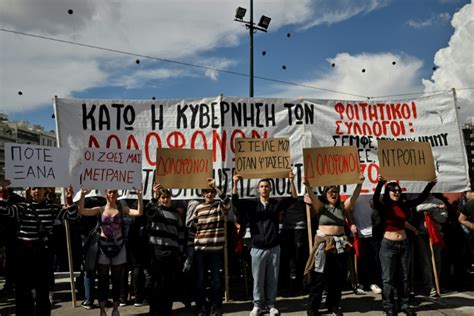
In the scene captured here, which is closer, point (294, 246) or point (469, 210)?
point (469, 210)

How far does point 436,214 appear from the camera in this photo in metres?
7.20

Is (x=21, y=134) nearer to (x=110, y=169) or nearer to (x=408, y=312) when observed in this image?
(x=110, y=169)


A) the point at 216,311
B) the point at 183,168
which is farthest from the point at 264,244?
the point at 183,168

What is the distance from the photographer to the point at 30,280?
5.02 meters

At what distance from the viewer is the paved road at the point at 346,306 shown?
6.12m

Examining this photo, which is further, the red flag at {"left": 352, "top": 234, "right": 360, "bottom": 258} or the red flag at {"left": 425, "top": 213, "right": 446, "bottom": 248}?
the red flag at {"left": 352, "top": 234, "right": 360, "bottom": 258}

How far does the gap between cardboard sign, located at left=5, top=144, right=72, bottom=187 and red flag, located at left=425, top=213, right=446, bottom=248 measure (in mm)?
5738

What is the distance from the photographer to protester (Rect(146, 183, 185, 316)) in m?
5.55

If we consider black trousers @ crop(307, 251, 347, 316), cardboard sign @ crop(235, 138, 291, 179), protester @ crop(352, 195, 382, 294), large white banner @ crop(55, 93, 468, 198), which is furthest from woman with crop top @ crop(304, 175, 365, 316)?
protester @ crop(352, 195, 382, 294)

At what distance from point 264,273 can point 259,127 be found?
249 cm

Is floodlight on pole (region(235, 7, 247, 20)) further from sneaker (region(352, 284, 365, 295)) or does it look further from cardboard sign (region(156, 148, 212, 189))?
sneaker (region(352, 284, 365, 295))

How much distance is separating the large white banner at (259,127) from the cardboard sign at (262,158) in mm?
661

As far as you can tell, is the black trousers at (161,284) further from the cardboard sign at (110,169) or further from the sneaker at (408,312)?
the sneaker at (408,312)

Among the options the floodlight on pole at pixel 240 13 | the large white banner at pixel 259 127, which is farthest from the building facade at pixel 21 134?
the large white banner at pixel 259 127
